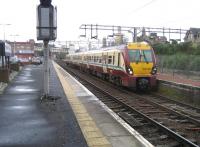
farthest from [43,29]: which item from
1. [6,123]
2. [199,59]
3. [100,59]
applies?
[199,59]

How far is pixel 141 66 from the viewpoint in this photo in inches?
890

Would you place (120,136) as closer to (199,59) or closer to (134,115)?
(134,115)

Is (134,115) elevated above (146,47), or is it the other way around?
(146,47)

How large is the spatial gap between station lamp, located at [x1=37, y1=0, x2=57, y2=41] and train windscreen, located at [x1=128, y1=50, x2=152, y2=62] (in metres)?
7.97

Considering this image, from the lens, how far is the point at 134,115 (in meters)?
14.6

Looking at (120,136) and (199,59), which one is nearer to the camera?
(120,136)

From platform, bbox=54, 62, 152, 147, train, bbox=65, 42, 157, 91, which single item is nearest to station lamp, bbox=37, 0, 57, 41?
platform, bbox=54, 62, 152, 147

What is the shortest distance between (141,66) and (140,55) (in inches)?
30.6

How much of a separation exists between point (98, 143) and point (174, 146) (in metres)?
2.01

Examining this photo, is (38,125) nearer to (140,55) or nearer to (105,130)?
(105,130)

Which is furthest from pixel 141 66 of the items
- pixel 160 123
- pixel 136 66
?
pixel 160 123

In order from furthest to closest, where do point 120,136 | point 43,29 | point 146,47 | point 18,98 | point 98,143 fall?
point 146,47, point 18,98, point 43,29, point 120,136, point 98,143

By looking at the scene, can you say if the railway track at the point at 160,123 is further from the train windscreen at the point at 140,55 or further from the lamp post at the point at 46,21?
the train windscreen at the point at 140,55

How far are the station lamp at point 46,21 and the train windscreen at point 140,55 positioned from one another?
7973 millimetres
